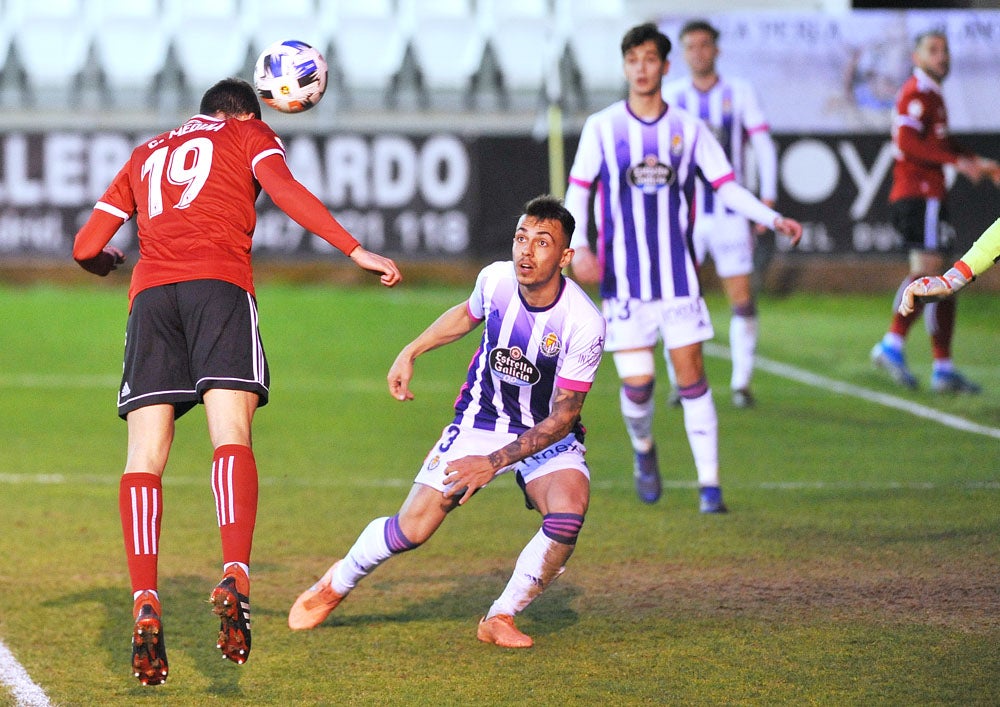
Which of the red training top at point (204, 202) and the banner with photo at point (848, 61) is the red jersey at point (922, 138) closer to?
the red training top at point (204, 202)

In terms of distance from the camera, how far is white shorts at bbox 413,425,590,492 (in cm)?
513

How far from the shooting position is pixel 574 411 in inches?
197

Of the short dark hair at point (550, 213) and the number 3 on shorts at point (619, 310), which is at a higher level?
the short dark hair at point (550, 213)

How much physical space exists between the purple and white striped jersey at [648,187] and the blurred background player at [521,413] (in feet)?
6.07

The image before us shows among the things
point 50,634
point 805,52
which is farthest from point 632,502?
point 805,52

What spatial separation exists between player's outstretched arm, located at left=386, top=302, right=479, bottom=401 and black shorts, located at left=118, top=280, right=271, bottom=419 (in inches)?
20.7

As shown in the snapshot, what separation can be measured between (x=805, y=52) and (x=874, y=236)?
99.2 inches

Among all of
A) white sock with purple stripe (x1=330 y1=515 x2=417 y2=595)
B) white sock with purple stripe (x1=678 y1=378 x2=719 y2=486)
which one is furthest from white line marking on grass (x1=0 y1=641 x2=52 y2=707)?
white sock with purple stripe (x1=678 y1=378 x2=719 y2=486)

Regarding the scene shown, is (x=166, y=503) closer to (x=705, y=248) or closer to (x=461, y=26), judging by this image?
(x=705, y=248)

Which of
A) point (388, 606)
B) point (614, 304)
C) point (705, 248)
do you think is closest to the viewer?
point (388, 606)

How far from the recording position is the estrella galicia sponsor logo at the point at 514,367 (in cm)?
516

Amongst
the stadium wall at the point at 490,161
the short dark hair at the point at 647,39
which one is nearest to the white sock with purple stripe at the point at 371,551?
the short dark hair at the point at 647,39

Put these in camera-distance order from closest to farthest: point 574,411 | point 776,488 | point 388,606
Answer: point 574,411 < point 388,606 < point 776,488

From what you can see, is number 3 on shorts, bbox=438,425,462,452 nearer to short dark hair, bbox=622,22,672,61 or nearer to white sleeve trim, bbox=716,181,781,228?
white sleeve trim, bbox=716,181,781,228
